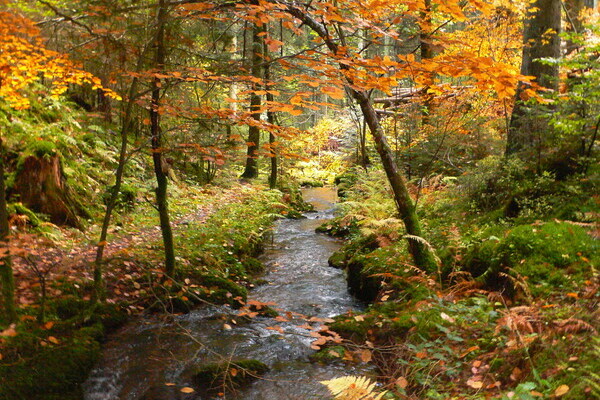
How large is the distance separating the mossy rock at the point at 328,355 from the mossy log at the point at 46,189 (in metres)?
5.49

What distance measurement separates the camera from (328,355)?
4.69m

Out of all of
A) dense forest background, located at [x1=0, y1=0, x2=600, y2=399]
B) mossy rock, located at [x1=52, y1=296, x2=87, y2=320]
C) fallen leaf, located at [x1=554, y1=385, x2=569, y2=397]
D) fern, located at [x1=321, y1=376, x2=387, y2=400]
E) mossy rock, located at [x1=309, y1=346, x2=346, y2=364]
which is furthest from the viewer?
mossy rock, located at [x1=52, y1=296, x2=87, y2=320]

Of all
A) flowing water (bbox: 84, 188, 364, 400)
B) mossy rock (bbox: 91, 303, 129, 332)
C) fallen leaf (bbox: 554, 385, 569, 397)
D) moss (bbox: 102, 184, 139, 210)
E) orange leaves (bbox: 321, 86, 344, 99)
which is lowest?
flowing water (bbox: 84, 188, 364, 400)

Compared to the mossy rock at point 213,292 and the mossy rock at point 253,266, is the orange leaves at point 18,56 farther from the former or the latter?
the mossy rock at point 253,266

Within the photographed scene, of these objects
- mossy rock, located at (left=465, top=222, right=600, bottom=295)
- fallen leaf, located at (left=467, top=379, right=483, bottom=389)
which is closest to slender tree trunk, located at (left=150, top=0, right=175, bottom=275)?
fallen leaf, located at (left=467, top=379, right=483, bottom=389)

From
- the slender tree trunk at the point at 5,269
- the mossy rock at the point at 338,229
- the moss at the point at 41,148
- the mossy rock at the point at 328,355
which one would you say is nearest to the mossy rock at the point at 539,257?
the mossy rock at the point at 328,355

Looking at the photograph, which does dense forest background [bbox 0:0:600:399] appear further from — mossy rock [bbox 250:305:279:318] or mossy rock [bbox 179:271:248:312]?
mossy rock [bbox 250:305:279:318]

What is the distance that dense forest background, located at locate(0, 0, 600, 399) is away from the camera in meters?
3.45

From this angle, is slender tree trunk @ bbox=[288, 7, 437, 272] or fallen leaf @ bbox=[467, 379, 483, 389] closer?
fallen leaf @ bbox=[467, 379, 483, 389]

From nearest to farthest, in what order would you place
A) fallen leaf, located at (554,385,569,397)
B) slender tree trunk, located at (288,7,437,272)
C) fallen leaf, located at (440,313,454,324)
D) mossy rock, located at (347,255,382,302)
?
fallen leaf, located at (554,385,569,397), fallen leaf, located at (440,313,454,324), slender tree trunk, located at (288,7,437,272), mossy rock, located at (347,255,382,302)

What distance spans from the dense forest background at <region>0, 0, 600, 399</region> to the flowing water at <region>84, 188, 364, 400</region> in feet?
0.90

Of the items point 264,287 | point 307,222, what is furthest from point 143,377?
point 307,222

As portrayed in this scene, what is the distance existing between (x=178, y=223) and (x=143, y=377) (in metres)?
5.35

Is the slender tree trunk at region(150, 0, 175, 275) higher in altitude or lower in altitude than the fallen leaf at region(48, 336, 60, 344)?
higher
